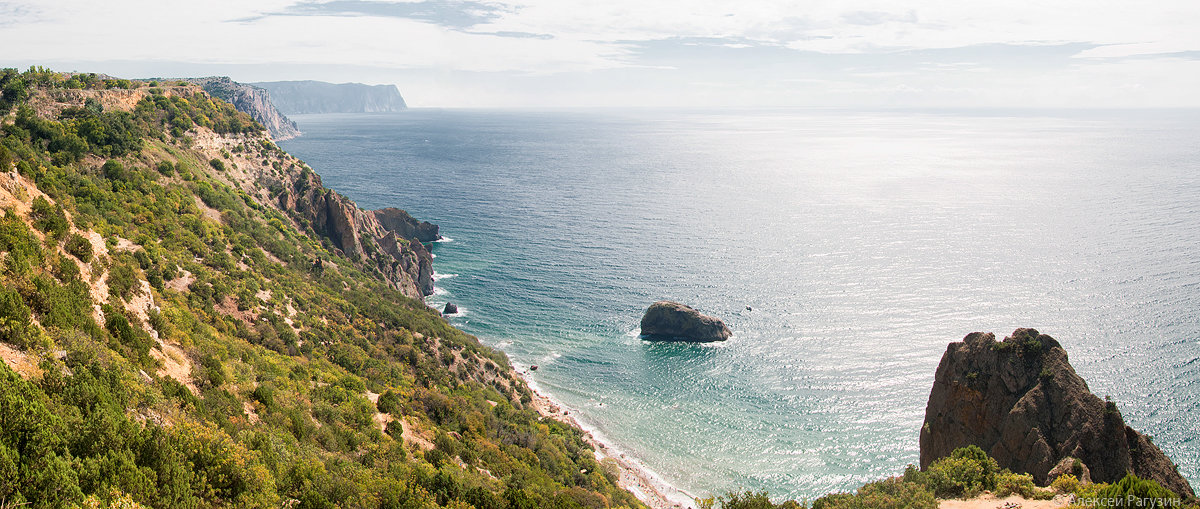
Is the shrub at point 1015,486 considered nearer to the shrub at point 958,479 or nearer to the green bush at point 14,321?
the shrub at point 958,479

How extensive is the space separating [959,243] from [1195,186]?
104 metres

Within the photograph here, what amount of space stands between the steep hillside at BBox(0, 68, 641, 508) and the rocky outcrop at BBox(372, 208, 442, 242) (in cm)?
4866

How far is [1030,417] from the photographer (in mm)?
41500

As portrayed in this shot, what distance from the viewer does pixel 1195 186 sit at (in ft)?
575

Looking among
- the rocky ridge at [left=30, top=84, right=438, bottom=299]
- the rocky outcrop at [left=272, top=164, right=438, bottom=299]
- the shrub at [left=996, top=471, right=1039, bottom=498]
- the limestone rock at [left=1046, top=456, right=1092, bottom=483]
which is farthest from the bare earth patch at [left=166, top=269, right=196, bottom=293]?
the limestone rock at [left=1046, top=456, right=1092, bottom=483]

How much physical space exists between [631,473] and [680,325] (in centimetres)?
3352

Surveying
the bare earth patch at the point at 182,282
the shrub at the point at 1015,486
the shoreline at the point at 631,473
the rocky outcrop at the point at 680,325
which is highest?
the bare earth patch at the point at 182,282

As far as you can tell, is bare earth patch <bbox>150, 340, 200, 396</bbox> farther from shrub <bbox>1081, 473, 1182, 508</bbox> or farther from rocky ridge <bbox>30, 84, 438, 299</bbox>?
rocky ridge <bbox>30, 84, 438, 299</bbox>

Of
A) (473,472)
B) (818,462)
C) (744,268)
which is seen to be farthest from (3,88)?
(744,268)

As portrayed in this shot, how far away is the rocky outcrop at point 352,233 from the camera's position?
8944cm

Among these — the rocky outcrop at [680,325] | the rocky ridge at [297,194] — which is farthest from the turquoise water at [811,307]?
the rocky ridge at [297,194]

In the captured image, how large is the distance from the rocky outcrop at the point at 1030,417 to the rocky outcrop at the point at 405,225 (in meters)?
111

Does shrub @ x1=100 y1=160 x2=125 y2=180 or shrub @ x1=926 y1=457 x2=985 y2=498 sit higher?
shrub @ x1=100 y1=160 x2=125 y2=180

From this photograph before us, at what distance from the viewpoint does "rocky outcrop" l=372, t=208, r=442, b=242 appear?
13512cm
